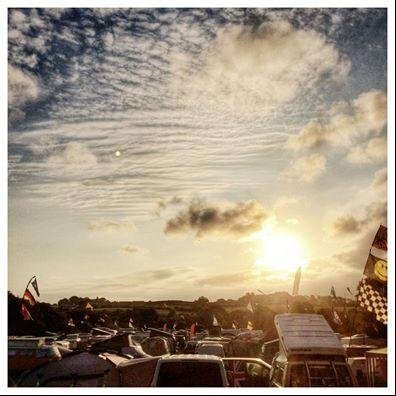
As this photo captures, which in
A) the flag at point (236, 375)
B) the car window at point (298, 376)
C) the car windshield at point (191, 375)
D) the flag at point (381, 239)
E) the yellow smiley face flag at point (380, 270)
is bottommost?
the flag at point (236, 375)

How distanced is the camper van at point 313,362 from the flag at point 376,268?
180cm

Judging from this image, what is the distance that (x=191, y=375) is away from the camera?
685 cm

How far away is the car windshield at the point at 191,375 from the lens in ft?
22.4

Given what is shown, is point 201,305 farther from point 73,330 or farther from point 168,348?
point 168,348

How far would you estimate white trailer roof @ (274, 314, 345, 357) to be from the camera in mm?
8398

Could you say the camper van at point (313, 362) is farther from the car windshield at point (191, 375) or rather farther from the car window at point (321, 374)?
the car windshield at point (191, 375)

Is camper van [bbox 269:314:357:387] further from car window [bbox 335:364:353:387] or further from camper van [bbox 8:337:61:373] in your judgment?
camper van [bbox 8:337:61:373]

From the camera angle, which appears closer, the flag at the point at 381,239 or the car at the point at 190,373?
the car at the point at 190,373

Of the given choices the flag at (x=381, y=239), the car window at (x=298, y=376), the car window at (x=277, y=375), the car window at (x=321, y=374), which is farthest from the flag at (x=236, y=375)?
the flag at (x=381, y=239)

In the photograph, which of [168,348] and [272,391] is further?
[168,348]
